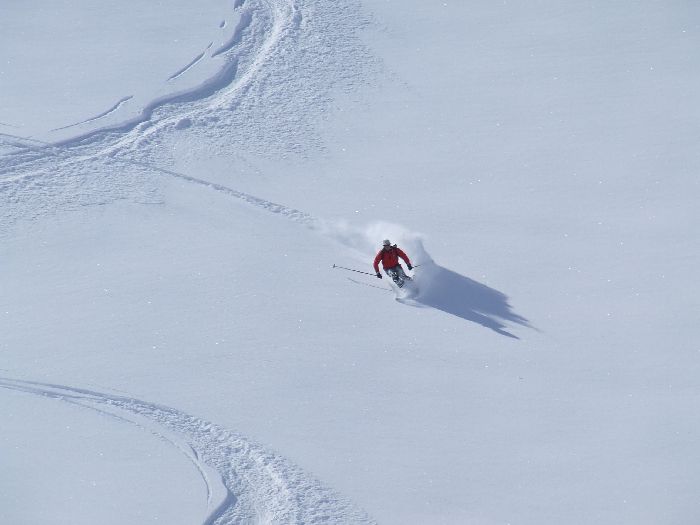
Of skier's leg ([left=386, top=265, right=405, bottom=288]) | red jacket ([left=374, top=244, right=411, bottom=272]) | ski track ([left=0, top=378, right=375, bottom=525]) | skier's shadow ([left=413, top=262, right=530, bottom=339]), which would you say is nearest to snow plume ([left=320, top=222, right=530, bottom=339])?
skier's shadow ([left=413, top=262, right=530, bottom=339])

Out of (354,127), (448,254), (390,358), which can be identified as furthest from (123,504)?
(354,127)

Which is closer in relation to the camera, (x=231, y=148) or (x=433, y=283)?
(x=433, y=283)

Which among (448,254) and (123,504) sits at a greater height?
(448,254)

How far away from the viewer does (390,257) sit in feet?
57.4

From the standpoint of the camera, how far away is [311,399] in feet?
51.8

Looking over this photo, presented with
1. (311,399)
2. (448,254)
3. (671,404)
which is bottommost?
(671,404)

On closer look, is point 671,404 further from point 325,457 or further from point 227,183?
point 227,183

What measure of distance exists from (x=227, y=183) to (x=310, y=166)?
69.2 inches

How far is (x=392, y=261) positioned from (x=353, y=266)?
95 cm

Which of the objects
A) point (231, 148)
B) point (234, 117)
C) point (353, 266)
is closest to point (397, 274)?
point (353, 266)

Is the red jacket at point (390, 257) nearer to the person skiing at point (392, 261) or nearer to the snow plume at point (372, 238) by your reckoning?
the person skiing at point (392, 261)

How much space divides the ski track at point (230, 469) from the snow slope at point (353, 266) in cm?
5

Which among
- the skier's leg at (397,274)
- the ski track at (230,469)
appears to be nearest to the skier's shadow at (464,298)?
Result: the skier's leg at (397,274)

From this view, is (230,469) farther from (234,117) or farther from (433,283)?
(234,117)
